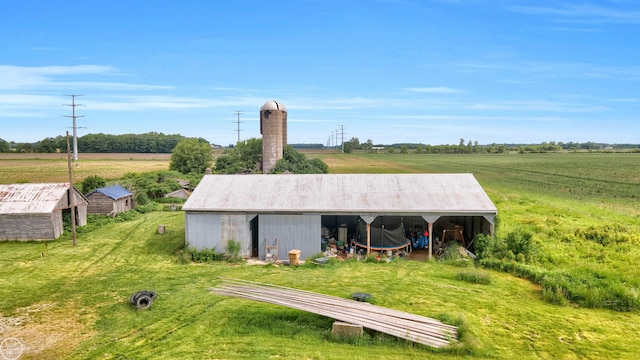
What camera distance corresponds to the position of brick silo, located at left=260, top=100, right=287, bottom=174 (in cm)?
4925

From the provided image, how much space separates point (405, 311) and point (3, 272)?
16552 mm

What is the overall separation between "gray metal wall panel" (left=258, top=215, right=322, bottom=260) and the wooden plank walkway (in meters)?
5.86

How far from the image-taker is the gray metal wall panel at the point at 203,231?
18.3 m

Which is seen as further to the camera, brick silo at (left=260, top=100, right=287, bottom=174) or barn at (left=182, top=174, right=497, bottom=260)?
brick silo at (left=260, top=100, right=287, bottom=174)

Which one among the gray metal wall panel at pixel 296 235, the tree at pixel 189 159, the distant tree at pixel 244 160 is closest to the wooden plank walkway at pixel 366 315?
the gray metal wall panel at pixel 296 235

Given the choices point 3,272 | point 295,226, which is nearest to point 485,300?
point 295,226

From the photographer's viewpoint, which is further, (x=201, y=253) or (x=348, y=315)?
(x=201, y=253)

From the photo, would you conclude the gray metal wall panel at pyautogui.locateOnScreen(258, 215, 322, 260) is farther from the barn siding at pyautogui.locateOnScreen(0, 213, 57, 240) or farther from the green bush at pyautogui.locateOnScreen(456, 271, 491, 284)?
the barn siding at pyautogui.locateOnScreen(0, 213, 57, 240)

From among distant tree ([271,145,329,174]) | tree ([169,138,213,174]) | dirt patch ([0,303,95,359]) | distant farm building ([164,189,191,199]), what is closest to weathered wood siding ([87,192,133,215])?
distant farm building ([164,189,191,199])

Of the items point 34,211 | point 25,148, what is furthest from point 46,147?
point 34,211

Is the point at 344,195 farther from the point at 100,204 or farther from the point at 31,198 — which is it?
the point at 100,204

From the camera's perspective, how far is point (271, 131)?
49.9 meters

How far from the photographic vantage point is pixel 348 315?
10336mm

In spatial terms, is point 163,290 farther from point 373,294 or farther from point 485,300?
point 485,300
